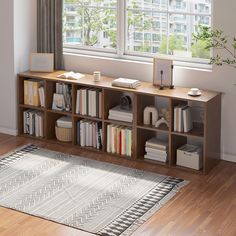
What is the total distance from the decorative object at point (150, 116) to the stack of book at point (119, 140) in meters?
0.18

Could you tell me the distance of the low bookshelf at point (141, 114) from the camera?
561 cm

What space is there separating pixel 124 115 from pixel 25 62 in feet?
4.28

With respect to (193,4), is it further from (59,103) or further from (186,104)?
(59,103)

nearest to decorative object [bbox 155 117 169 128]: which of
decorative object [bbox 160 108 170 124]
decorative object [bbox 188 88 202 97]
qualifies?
decorative object [bbox 160 108 170 124]

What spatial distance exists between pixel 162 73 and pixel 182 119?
1.73 feet

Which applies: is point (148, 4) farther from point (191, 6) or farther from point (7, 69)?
point (7, 69)

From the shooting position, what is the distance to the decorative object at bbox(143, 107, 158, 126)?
5.88m

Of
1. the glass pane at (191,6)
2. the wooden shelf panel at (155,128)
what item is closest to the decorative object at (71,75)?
the wooden shelf panel at (155,128)

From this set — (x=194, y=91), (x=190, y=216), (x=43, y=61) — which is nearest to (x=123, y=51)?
(x=43, y=61)

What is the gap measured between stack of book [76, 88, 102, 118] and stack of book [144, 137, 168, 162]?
0.58 meters

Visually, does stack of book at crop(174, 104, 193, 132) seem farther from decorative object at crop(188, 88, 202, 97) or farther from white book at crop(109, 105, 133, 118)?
white book at crop(109, 105, 133, 118)

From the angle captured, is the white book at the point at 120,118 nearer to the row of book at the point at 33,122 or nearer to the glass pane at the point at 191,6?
the row of book at the point at 33,122

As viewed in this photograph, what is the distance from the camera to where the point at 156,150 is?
5871mm

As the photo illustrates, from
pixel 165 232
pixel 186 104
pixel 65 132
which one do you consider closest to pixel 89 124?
pixel 65 132
